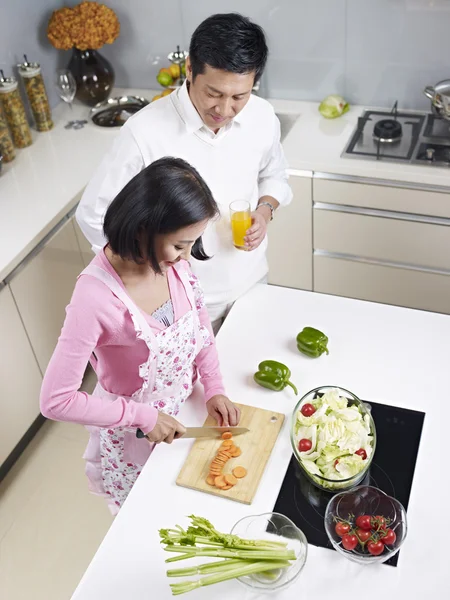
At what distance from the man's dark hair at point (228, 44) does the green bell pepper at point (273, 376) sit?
75 cm

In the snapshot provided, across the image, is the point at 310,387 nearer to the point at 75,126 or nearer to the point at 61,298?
the point at 61,298

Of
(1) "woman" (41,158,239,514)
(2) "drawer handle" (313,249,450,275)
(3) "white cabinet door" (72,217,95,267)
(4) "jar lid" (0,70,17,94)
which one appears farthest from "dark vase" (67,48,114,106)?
(1) "woman" (41,158,239,514)

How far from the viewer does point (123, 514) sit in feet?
4.80

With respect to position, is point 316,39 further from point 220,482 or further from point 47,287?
point 220,482

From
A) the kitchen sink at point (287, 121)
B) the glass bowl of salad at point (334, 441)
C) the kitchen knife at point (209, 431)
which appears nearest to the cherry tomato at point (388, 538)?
the glass bowl of salad at point (334, 441)

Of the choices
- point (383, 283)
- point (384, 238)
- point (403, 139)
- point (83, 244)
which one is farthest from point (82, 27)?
point (383, 283)

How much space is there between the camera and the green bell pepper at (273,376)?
168 centimetres

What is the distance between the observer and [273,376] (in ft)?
5.52

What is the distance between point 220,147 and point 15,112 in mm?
1421

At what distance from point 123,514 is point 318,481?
17.3 inches

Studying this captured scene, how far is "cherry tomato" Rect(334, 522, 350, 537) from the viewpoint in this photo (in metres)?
1.33

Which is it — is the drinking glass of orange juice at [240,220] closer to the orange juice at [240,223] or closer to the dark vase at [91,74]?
the orange juice at [240,223]

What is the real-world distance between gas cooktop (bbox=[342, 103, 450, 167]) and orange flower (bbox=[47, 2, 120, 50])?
4.19ft

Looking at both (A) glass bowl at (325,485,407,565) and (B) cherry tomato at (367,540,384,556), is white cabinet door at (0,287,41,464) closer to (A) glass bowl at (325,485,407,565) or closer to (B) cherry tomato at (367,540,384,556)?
(A) glass bowl at (325,485,407,565)
